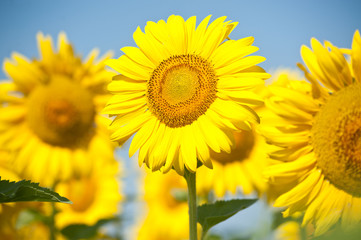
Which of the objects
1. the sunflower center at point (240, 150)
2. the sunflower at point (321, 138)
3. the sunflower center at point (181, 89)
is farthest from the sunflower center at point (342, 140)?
the sunflower center at point (240, 150)

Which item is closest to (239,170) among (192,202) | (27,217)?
(27,217)

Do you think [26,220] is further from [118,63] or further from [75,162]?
[118,63]

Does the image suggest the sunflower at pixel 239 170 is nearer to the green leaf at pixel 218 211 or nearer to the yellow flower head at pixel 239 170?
the yellow flower head at pixel 239 170

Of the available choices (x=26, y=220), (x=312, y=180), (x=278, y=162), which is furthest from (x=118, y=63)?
(x=26, y=220)

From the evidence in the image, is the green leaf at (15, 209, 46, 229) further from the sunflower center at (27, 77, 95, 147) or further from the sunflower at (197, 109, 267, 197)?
the sunflower at (197, 109, 267, 197)

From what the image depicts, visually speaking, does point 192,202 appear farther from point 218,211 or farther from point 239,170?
point 239,170

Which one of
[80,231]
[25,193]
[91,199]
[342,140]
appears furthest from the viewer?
[91,199]
